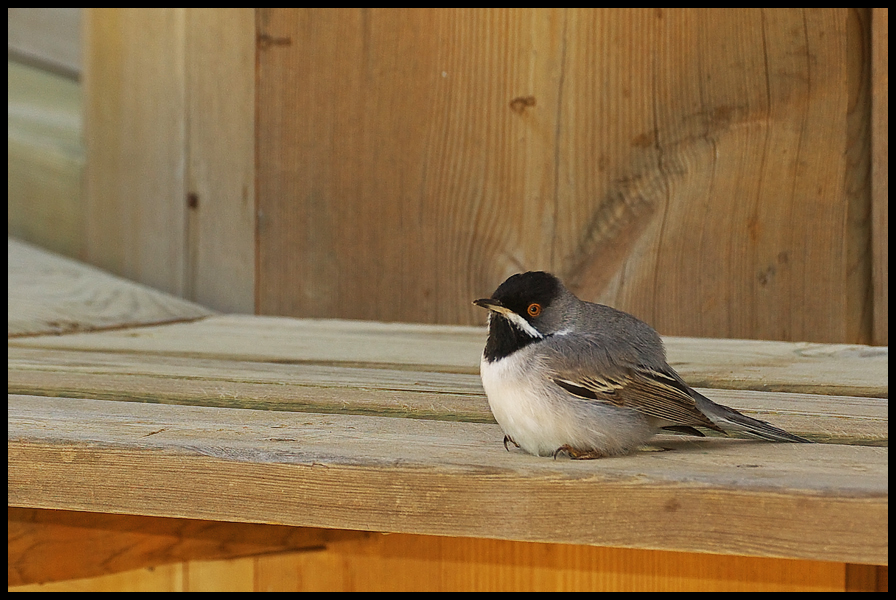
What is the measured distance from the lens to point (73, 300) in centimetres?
304

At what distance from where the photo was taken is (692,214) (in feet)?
9.34

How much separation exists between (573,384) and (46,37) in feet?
14.6

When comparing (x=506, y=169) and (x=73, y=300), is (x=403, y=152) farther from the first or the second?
(x=73, y=300)

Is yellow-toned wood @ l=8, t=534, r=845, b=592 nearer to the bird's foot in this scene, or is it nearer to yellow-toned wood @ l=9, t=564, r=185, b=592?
yellow-toned wood @ l=9, t=564, r=185, b=592

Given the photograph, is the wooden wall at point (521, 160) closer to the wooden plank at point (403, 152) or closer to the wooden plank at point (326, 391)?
the wooden plank at point (403, 152)

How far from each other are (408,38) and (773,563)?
190cm

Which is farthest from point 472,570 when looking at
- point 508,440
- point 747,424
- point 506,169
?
point 506,169

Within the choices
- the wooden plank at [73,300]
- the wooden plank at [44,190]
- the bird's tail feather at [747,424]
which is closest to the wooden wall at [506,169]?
the wooden plank at [73,300]

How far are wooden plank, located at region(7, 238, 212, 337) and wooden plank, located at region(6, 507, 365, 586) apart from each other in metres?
0.93

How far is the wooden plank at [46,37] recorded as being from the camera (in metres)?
4.69

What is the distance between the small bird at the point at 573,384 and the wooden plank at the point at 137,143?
89.9 inches

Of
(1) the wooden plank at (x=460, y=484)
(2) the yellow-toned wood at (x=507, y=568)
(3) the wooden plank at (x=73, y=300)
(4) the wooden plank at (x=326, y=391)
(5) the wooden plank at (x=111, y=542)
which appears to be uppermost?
(3) the wooden plank at (x=73, y=300)

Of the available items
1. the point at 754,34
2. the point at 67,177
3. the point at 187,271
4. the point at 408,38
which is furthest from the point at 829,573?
the point at 67,177

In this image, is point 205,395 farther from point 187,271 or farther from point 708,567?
point 187,271
